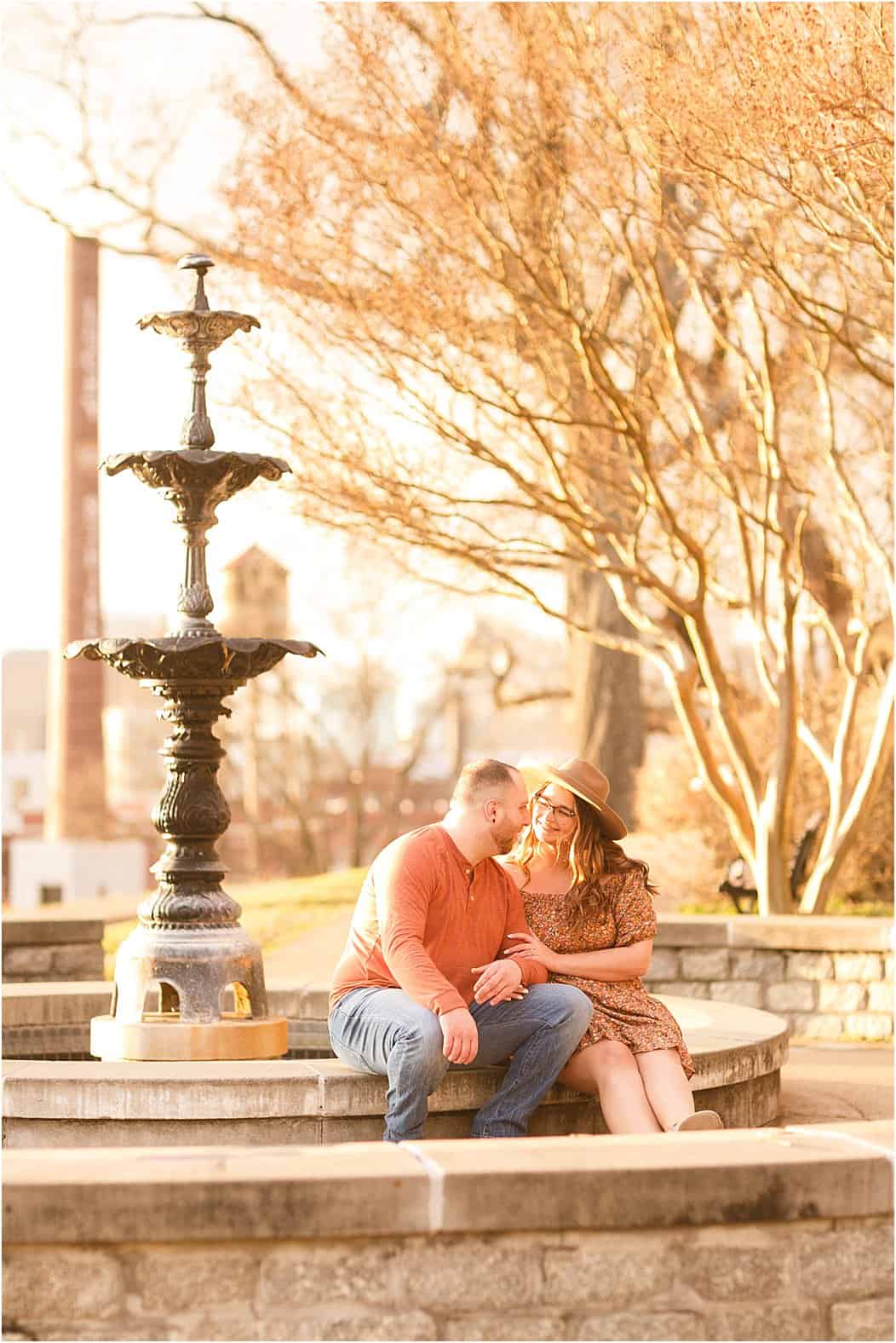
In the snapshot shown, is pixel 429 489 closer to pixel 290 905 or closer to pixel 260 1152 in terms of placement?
pixel 290 905

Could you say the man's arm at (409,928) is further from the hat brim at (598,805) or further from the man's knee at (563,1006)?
the hat brim at (598,805)

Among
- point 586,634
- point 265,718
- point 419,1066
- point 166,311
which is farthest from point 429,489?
point 265,718

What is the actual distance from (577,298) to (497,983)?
24.7ft

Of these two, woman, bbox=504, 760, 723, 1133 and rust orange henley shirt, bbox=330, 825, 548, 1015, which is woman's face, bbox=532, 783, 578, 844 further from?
rust orange henley shirt, bbox=330, 825, 548, 1015

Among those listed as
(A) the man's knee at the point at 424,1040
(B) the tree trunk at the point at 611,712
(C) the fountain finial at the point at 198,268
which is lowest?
(A) the man's knee at the point at 424,1040

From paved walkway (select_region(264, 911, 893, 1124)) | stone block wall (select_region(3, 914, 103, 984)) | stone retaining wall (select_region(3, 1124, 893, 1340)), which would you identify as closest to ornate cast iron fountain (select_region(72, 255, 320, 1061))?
paved walkway (select_region(264, 911, 893, 1124))

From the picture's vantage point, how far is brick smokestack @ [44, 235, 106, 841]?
38188 mm

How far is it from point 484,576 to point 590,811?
8270 millimetres

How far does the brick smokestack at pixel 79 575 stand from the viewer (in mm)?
38188

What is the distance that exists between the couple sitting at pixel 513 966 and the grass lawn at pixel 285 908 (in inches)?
272

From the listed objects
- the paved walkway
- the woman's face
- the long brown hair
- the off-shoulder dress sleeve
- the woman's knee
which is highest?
the woman's face

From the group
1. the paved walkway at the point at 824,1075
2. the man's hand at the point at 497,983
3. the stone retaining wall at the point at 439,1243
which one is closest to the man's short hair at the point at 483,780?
the man's hand at the point at 497,983

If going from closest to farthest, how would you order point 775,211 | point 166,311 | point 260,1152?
point 260,1152, point 166,311, point 775,211

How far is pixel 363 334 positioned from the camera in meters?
12.3
